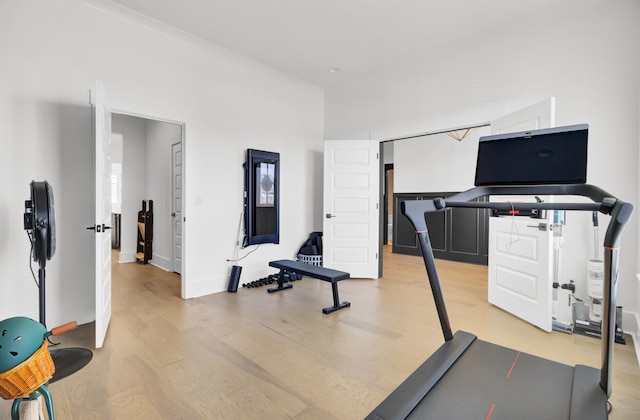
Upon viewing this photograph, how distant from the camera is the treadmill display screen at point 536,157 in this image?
1.55 metres

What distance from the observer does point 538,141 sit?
1.65 meters

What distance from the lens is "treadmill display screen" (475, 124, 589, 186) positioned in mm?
1547

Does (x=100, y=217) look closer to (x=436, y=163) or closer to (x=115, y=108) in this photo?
(x=115, y=108)

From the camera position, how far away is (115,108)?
328 cm

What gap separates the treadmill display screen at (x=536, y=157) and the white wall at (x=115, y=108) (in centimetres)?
331

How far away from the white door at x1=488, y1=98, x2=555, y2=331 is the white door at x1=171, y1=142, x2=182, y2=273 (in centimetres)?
446

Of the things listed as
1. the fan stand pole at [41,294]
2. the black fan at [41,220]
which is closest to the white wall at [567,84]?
the black fan at [41,220]

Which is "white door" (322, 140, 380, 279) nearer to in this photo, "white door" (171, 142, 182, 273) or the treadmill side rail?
"white door" (171, 142, 182, 273)

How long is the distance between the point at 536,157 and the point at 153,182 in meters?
5.92

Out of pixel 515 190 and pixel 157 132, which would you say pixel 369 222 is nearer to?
pixel 515 190

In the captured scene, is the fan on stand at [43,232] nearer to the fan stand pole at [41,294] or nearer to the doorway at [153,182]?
the fan stand pole at [41,294]

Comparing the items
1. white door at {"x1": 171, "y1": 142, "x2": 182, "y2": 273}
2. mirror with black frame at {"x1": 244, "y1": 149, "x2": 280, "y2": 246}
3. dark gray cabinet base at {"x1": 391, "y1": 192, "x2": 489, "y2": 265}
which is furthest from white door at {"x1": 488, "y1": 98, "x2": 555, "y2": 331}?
white door at {"x1": 171, "y1": 142, "x2": 182, "y2": 273}

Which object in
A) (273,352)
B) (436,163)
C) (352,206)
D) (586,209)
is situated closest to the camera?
(586,209)

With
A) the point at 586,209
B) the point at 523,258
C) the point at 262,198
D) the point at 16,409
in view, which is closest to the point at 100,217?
the point at 16,409
